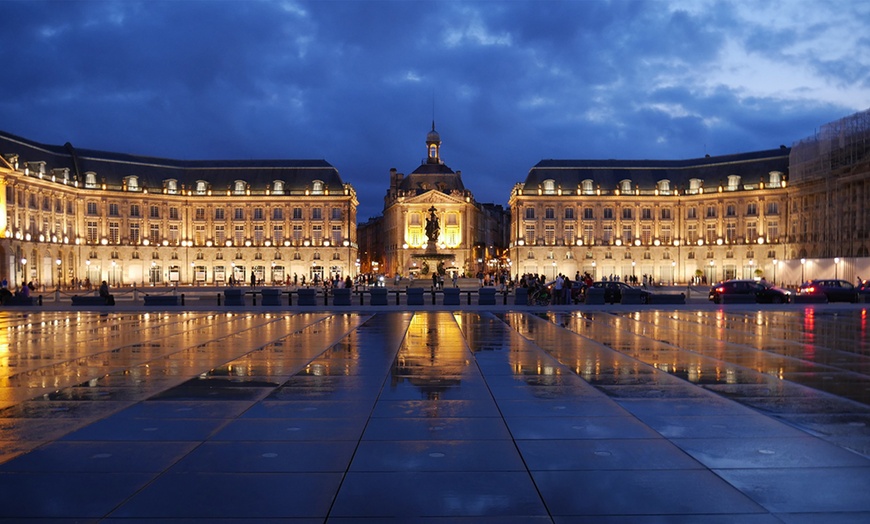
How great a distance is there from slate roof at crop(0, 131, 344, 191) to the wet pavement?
89089 mm

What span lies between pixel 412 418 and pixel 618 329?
598 inches

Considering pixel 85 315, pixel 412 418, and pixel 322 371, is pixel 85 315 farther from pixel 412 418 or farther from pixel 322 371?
pixel 412 418

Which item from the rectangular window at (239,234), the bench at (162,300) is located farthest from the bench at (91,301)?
the rectangular window at (239,234)

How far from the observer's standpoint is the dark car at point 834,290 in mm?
43000

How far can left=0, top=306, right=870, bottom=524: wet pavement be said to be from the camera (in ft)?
22.9

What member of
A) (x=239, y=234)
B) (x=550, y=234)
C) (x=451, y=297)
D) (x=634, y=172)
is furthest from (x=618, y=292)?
(x=239, y=234)

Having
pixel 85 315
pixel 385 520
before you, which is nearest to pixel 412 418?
pixel 385 520

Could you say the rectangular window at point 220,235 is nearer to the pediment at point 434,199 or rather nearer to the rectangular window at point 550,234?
the pediment at point 434,199

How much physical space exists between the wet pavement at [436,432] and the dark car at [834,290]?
2626 cm

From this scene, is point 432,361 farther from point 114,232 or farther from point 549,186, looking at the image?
point 549,186

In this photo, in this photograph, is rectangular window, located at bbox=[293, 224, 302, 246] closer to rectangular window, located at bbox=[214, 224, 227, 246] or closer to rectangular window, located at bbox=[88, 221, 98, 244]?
rectangular window, located at bbox=[214, 224, 227, 246]

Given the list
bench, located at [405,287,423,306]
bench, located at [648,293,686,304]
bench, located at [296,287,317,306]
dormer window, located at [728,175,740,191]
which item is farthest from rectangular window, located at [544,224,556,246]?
bench, located at [296,287,317,306]

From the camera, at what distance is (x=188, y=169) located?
4309 inches

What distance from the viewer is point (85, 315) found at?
32750 millimetres
